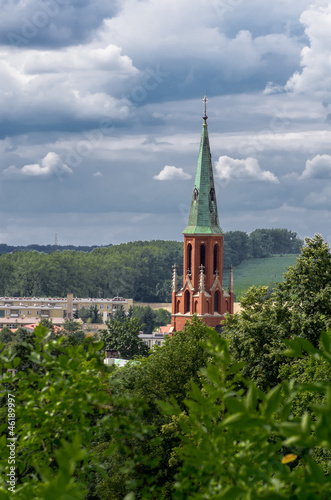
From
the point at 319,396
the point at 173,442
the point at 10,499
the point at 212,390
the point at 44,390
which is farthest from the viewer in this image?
the point at 173,442

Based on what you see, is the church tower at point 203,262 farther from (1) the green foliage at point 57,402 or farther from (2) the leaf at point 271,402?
A: (2) the leaf at point 271,402

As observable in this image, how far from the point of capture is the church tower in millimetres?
81438

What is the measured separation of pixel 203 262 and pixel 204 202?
20.9ft

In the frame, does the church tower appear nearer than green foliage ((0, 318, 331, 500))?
No

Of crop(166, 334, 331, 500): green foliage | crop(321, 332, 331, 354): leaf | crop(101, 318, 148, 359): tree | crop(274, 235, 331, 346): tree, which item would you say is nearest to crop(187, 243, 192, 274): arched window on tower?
crop(101, 318, 148, 359): tree

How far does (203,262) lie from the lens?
273 feet

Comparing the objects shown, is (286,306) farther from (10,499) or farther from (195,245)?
(195,245)

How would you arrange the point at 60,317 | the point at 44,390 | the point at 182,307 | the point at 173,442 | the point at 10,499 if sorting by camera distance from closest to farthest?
the point at 10,499, the point at 44,390, the point at 173,442, the point at 182,307, the point at 60,317

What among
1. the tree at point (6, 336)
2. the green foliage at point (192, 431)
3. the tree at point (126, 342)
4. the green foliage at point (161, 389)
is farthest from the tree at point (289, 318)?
the tree at point (6, 336)

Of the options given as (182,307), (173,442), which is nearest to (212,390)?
(173,442)

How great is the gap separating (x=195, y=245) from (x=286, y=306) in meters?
46.5

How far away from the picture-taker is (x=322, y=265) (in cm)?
3697

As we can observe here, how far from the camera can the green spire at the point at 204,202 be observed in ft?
278

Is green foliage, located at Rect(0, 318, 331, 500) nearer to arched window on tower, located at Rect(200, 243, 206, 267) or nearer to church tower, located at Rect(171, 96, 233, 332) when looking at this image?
church tower, located at Rect(171, 96, 233, 332)
